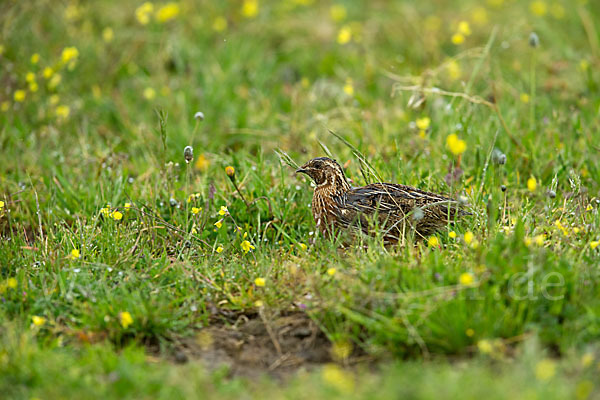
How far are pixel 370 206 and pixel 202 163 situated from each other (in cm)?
187

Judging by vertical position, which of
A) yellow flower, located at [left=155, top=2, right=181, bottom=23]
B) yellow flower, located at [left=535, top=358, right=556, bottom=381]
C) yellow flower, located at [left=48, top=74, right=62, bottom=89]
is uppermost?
yellow flower, located at [left=155, top=2, right=181, bottom=23]

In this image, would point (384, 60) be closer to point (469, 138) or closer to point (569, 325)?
point (469, 138)

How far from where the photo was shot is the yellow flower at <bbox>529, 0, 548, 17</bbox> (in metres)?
8.90

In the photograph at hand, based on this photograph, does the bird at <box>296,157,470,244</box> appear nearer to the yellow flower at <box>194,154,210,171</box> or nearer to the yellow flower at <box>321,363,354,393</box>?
the yellow flower at <box>194,154,210,171</box>

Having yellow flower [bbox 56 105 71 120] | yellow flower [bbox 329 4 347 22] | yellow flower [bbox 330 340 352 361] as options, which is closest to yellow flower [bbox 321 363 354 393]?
yellow flower [bbox 330 340 352 361]

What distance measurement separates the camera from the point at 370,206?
5035mm

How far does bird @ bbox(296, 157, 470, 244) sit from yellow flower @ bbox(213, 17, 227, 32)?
4.25 meters

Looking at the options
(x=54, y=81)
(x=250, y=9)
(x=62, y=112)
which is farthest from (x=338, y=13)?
(x=62, y=112)

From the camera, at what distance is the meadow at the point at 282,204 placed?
3602 millimetres

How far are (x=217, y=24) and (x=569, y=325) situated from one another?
654cm

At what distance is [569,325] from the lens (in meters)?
3.63

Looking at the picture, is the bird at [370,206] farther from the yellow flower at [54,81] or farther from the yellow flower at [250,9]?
the yellow flower at [250,9]

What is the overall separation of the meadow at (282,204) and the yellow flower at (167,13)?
0.03m

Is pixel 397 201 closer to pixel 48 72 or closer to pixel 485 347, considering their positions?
pixel 485 347
